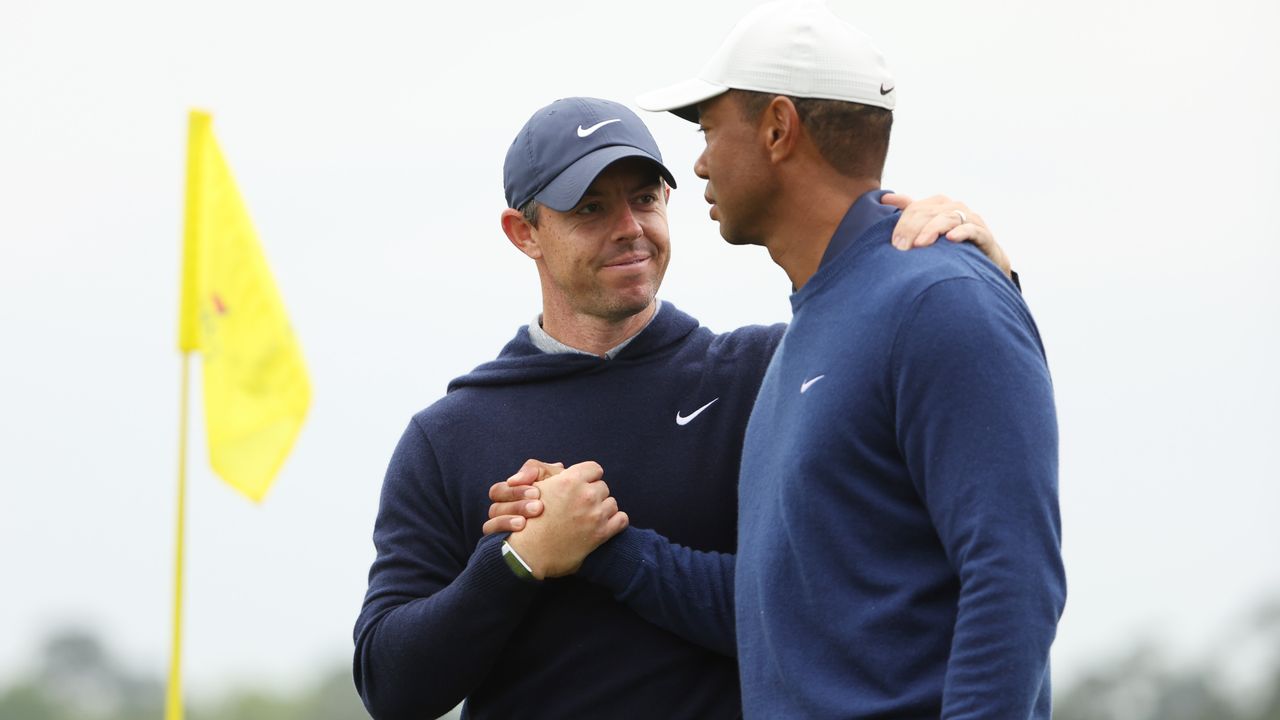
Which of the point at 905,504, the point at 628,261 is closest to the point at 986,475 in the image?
the point at 905,504

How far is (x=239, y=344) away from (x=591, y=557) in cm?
279

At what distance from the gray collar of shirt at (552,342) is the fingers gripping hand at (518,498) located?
12.9 inches

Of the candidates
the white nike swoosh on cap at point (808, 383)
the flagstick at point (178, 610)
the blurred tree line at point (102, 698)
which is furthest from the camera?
→ the blurred tree line at point (102, 698)

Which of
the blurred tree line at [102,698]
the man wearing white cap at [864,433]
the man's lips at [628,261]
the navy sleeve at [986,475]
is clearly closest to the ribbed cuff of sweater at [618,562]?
the man wearing white cap at [864,433]

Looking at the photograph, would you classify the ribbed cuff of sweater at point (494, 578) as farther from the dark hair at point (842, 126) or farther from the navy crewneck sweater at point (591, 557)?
the dark hair at point (842, 126)

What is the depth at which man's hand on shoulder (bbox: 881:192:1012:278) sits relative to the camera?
122 inches

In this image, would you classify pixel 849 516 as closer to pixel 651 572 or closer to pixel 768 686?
pixel 768 686

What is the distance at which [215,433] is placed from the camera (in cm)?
622

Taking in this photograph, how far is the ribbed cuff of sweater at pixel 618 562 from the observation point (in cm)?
374

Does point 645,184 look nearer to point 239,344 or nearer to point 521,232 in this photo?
point 521,232

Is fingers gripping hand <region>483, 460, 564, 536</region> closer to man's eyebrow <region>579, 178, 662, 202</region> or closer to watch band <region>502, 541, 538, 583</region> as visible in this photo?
watch band <region>502, 541, 538, 583</region>

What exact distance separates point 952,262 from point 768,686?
A: 0.74m

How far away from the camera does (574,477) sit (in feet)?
12.2

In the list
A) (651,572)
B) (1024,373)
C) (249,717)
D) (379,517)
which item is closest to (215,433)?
(379,517)
